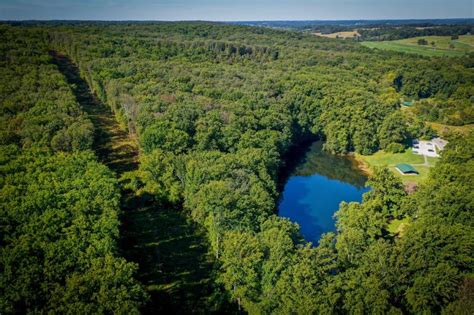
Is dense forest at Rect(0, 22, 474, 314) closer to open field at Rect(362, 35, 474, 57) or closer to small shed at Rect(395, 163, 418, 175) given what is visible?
small shed at Rect(395, 163, 418, 175)

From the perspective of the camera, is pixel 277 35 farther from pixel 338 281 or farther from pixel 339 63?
pixel 338 281

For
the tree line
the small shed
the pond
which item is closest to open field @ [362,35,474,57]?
the small shed

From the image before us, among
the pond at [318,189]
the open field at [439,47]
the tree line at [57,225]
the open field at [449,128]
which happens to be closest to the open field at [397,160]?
the pond at [318,189]

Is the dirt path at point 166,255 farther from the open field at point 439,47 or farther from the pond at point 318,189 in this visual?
the open field at point 439,47

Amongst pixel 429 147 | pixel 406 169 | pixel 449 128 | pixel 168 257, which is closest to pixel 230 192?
pixel 168 257

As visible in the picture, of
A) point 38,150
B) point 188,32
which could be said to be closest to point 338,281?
point 38,150
